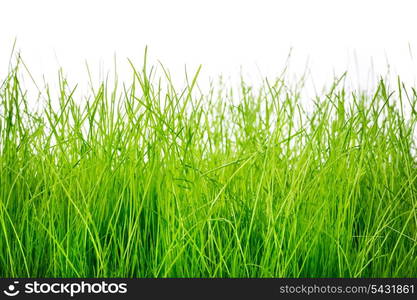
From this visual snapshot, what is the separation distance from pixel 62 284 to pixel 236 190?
21.2 inches

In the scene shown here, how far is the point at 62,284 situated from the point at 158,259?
0.27m

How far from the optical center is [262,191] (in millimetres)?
1529

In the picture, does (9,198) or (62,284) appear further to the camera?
(9,198)

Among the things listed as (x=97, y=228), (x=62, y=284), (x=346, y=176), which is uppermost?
(x=346, y=176)

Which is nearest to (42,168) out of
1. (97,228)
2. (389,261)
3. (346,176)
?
(97,228)

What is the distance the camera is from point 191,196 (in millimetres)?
1511

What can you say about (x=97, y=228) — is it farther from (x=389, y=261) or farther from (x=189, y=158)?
(x=389, y=261)

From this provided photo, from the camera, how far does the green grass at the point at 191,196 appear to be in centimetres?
150

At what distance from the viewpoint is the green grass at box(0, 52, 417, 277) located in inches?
59.1

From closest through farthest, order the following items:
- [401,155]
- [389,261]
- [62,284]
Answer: [62,284]
[389,261]
[401,155]

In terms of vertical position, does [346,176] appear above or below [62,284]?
above

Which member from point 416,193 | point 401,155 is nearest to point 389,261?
point 416,193

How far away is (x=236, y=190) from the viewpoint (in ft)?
5.11

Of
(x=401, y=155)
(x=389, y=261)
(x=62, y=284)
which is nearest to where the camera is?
(x=62, y=284)
